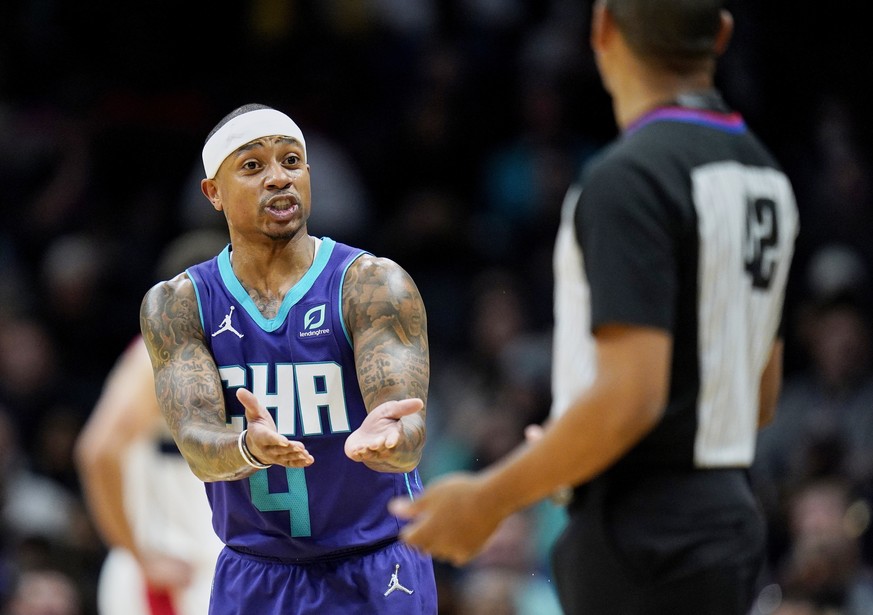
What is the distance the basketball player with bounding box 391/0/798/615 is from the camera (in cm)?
352

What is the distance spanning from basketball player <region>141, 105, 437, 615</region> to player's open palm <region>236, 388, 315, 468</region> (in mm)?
307

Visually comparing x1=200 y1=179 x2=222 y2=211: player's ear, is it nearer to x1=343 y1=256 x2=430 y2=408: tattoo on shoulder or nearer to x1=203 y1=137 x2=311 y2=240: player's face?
x1=203 y1=137 x2=311 y2=240: player's face

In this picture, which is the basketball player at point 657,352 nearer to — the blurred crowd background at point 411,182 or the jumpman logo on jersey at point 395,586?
the jumpman logo on jersey at point 395,586

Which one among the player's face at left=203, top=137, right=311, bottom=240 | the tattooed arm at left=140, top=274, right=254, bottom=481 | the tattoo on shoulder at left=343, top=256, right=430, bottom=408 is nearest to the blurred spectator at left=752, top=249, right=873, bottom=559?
the tattoo on shoulder at left=343, top=256, right=430, bottom=408

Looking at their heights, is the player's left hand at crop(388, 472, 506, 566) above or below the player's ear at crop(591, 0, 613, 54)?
below

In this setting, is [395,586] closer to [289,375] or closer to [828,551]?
[289,375]

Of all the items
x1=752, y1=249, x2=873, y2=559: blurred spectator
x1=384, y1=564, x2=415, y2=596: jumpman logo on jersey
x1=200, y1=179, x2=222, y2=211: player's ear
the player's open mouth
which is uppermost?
x1=200, y1=179, x2=222, y2=211: player's ear

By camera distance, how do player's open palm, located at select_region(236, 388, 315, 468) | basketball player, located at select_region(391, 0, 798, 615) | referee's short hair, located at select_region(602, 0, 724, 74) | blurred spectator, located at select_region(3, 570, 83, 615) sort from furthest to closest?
blurred spectator, located at select_region(3, 570, 83, 615) → player's open palm, located at select_region(236, 388, 315, 468) → referee's short hair, located at select_region(602, 0, 724, 74) → basketball player, located at select_region(391, 0, 798, 615)

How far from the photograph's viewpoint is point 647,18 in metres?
3.73

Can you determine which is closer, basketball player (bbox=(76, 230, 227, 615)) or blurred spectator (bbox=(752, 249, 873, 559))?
basketball player (bbox=(76, 230, 227, 615))

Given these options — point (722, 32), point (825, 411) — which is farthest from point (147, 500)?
point (825, 411)

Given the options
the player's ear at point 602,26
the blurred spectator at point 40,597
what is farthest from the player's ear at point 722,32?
the blurred spectator at point 40,597

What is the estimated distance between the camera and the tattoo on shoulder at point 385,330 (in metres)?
4.46

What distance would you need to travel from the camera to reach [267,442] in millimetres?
4098
